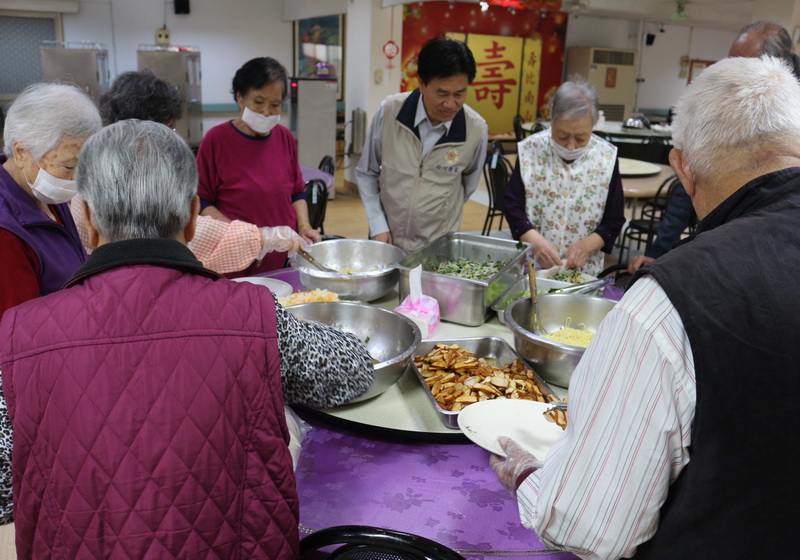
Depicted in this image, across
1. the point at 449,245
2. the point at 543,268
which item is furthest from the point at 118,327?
the point at 543,268

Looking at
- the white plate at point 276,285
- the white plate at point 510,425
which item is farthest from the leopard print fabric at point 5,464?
the white plate at point 276,285

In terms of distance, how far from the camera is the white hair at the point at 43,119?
162 cm

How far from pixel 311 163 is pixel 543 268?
20.5 ft

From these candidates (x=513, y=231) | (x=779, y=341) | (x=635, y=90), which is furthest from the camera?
(x=635, y=90)

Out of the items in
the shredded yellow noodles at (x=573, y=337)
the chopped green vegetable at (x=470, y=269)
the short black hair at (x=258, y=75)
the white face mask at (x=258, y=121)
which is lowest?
the shredded yellow noodles at (x=573, y=337)

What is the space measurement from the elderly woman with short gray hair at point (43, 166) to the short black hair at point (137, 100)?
0.59 metres

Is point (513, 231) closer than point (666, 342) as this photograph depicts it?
No

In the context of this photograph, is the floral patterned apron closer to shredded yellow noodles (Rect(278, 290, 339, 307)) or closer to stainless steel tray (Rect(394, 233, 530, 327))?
stainless steel tray (Rect(394, 233, 530, 327))

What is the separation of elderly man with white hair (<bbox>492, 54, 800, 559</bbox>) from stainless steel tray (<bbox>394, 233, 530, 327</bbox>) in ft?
3.27

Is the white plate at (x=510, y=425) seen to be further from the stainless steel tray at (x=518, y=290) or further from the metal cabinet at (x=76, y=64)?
the metal cabinet at (x=76, y=64)

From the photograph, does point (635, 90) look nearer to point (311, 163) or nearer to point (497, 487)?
point (311, 163)

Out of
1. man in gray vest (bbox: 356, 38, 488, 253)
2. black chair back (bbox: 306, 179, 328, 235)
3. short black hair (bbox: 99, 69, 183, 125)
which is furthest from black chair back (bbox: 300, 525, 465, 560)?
black chair back (bbox: 306, 179, 328, 235)

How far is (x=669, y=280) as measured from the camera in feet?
2.84

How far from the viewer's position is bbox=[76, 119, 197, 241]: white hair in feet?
3.37
